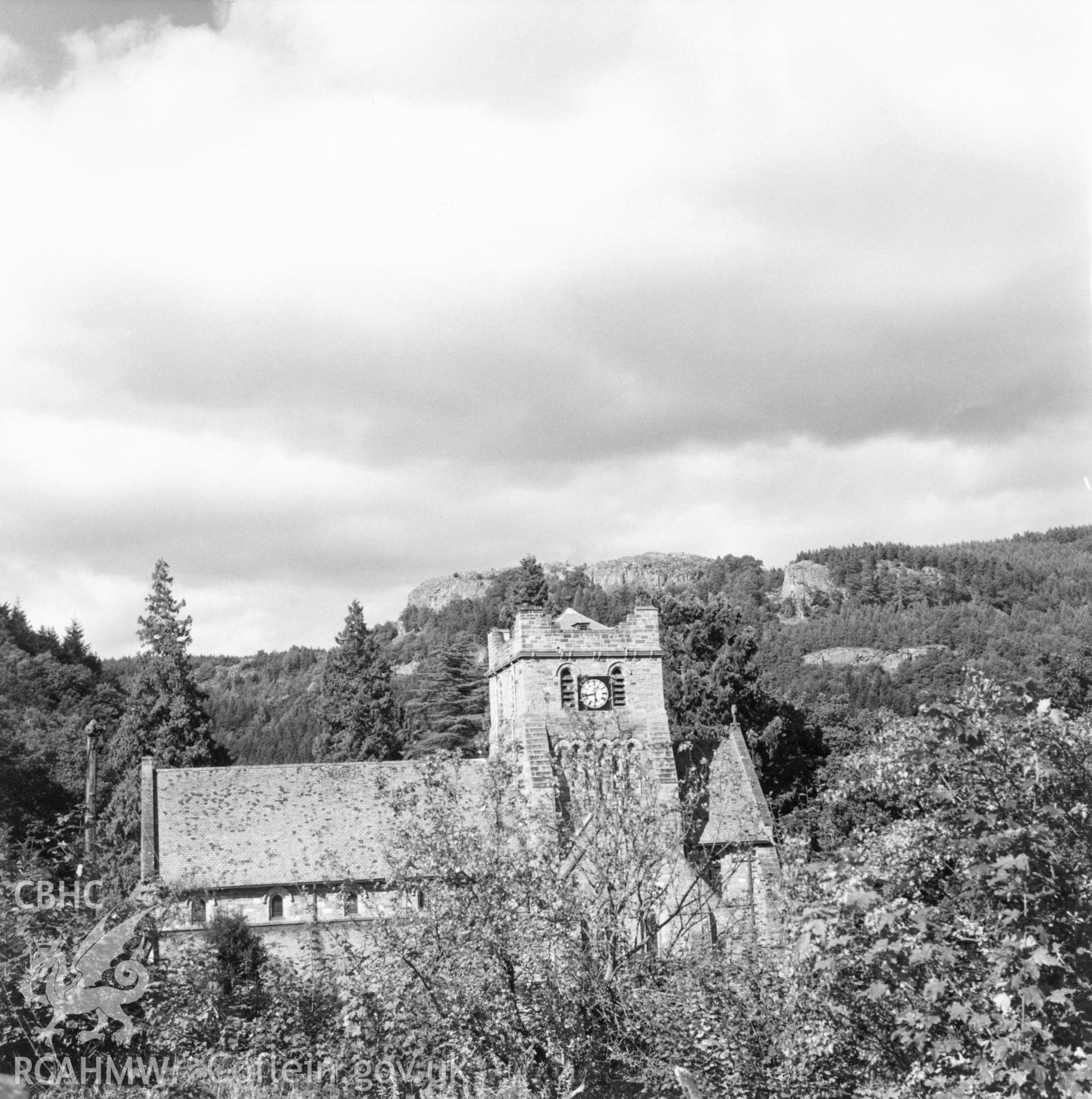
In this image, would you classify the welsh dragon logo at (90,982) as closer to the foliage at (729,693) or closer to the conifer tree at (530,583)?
the foliage at (729,693)

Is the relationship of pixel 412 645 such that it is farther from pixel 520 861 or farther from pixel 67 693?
pixel 520 861

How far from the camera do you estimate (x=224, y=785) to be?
42.5m

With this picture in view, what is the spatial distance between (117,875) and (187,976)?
2278cm

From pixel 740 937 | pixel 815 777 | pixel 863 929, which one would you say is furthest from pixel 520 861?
pixel 815 777

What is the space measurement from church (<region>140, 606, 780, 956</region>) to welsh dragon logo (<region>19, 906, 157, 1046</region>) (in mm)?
17910

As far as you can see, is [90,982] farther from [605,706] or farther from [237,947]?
[605,706]

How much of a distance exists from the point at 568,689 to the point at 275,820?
1132cm

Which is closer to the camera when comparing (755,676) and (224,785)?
(224,785)

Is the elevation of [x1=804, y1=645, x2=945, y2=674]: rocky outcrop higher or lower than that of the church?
higher

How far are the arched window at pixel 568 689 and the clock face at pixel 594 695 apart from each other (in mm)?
303

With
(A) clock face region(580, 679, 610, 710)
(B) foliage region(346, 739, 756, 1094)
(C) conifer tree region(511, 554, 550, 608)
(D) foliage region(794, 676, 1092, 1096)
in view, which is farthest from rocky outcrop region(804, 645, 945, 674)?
(D) foliage region(794, 676, 1092, 1096)

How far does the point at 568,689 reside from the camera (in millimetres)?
42812

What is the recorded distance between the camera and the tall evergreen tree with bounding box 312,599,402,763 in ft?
210

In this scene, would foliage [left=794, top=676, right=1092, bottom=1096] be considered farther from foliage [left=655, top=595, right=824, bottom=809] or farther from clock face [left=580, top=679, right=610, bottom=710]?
foliage [left=655, top=595, right=824, bottom=809]
